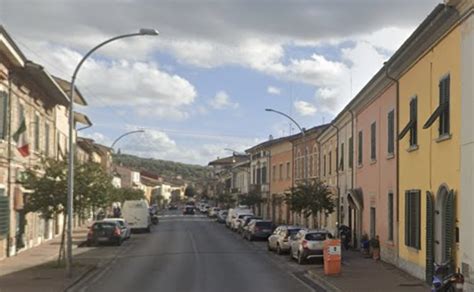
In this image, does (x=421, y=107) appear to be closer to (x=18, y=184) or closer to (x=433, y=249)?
(x=433, y=249)

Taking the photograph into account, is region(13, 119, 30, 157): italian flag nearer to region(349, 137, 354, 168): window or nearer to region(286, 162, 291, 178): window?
region(349, 137, 354, 168): window

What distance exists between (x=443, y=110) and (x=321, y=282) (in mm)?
6588

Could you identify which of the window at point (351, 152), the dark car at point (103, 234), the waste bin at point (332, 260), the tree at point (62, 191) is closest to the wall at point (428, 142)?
the waste bin at point (332, 260)

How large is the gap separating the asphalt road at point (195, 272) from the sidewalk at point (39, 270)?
78 centimetres

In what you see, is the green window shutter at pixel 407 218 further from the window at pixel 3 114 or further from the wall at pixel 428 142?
the window at pixel 3 114

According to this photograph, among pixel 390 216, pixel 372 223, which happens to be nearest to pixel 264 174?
pixel 372 223

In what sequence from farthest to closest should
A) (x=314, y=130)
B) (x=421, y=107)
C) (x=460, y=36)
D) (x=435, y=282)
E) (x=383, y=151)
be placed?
1. (x=314, y=130)
2. (x=383, y=151)
3. (x=421, y=107)
4. (x=460, y=36)
5. (x=435, y=282)

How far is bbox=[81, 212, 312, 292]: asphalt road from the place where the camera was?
795 inches

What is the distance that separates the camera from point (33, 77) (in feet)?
107

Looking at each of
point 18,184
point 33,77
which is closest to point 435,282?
point 18,184

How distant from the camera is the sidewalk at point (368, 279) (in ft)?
63.9

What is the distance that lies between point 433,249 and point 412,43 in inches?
236

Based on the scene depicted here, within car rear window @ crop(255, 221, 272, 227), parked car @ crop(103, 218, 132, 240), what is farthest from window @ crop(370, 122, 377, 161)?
parked car @ crop(103, 218, 132, 240)

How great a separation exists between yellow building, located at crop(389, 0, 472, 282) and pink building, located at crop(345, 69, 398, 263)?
157 cm
